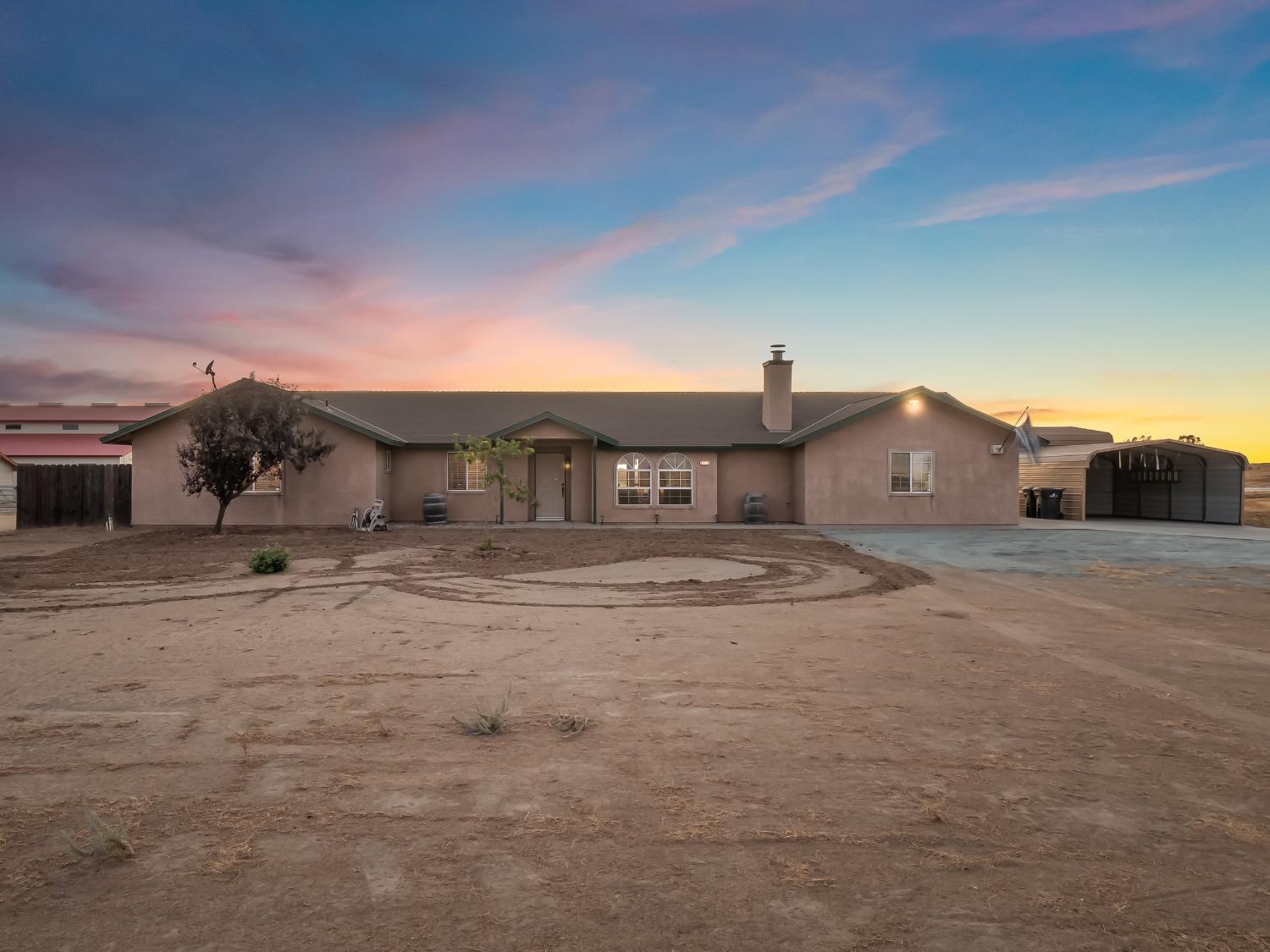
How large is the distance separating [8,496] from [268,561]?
51.1 ft

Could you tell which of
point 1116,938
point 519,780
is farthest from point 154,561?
point 1116,938

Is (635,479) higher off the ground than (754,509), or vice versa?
(635,479)

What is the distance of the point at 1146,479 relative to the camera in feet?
92.7

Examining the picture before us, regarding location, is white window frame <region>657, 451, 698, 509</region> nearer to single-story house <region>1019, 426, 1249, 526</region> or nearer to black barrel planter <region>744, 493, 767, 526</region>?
black barrel planter <region>744, 493, 767, 526</region>

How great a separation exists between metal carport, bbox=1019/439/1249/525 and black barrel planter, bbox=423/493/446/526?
2016 centimetres

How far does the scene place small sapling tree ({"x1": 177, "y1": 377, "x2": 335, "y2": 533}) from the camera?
1892 cm

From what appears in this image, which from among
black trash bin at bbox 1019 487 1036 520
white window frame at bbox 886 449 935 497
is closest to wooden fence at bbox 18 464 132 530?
white window frame at bbox 886 449 935 497

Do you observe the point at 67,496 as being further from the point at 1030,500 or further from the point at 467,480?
the point at 1030,500

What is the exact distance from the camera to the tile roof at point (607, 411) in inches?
957

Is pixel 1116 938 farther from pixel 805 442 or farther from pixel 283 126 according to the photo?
pixel 805 442

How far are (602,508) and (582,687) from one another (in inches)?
709

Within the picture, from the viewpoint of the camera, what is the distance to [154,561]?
45.4 feet

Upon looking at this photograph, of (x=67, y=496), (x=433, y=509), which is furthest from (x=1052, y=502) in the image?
(x=67, y=496)

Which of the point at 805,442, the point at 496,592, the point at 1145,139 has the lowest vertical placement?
the point at 496,592
